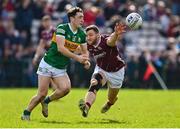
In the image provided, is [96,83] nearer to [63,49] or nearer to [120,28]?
[63,49]

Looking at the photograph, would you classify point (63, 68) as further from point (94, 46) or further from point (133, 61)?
point (133, 61)

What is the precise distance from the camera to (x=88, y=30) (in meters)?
15.1

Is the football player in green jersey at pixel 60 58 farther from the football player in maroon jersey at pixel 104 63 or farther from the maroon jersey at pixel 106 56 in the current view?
the maroon jersey at pixel 106 56

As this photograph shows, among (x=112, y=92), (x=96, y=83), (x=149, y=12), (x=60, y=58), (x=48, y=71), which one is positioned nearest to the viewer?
(x=48, y=71)

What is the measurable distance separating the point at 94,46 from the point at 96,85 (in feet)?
2.91

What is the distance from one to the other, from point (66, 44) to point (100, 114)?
2.72m

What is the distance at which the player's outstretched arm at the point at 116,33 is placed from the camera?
14.2 metres

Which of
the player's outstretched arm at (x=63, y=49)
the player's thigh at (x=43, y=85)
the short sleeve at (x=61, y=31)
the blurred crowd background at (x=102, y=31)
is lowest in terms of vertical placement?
the blurred crowd background at (x=102, y=31)

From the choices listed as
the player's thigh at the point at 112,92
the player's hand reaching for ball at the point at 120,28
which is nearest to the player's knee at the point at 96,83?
the player's thigh at the point at 112,92

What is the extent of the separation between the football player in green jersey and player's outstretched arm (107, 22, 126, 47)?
1.92ft

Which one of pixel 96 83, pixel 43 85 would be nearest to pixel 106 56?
pixel 96 83

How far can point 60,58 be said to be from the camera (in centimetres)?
1463

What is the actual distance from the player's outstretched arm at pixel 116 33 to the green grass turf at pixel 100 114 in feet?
5.45

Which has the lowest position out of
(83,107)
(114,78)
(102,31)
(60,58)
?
(102,31)
